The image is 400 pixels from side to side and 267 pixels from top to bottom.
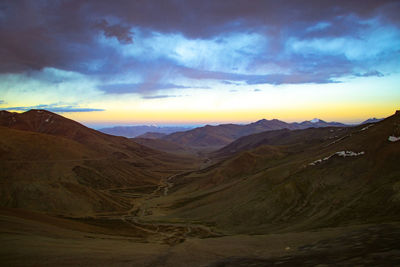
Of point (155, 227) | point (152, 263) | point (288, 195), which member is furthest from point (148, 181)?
point (152, 263)

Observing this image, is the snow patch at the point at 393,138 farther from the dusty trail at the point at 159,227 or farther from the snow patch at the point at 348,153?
the dusty trail at the point at 159,227

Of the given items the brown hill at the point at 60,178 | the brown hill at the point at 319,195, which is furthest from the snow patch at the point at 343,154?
the brown hill at the point at 60,178

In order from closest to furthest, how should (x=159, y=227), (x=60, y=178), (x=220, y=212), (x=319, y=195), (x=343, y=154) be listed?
1. (x=319, y=195)
2. (x=159, y=227)
3. (x=343, y=154)
4. (x=220, y=212)
5. (x=60, y=178)

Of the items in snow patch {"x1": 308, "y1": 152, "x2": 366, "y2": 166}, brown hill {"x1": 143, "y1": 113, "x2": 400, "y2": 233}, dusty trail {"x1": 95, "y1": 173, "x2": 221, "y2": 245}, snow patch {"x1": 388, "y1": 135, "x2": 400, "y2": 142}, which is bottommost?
dusty trail {"x1": 95, "y1": 173, "x2": 221, "y2": 245}

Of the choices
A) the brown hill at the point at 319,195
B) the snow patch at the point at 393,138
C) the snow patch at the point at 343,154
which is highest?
the snow patch at the point at 393,138

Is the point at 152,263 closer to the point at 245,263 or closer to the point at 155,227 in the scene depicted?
the point at 245,263

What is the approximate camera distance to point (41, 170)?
436 ft

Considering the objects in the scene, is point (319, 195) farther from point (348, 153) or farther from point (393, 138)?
point (393, 138)

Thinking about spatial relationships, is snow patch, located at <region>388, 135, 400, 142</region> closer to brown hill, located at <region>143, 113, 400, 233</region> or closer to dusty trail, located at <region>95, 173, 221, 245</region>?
brown hill, located at <region>143, 113, 400, 233</region>

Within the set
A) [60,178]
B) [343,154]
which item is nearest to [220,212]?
[343,154]

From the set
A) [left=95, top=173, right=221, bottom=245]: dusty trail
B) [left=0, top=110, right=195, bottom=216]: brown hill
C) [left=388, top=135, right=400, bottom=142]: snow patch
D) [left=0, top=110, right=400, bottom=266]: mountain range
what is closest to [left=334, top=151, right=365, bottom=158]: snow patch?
[left=0, top=110, right=400, bottom=266]: mountain range

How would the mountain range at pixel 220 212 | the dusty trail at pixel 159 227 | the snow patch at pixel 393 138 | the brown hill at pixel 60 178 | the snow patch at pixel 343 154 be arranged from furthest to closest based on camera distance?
the brown hill at pixel 60 178 → the snow patch at pixel 343 154 → the snow patch at pixel 393 138 → the dusty trail at pixel 159 227 → the mountain range at pixel 220 212

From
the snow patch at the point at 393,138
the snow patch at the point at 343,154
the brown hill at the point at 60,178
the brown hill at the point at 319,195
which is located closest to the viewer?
the brown hill at the point at 319,195

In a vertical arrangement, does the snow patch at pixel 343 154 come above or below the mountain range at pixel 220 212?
above
